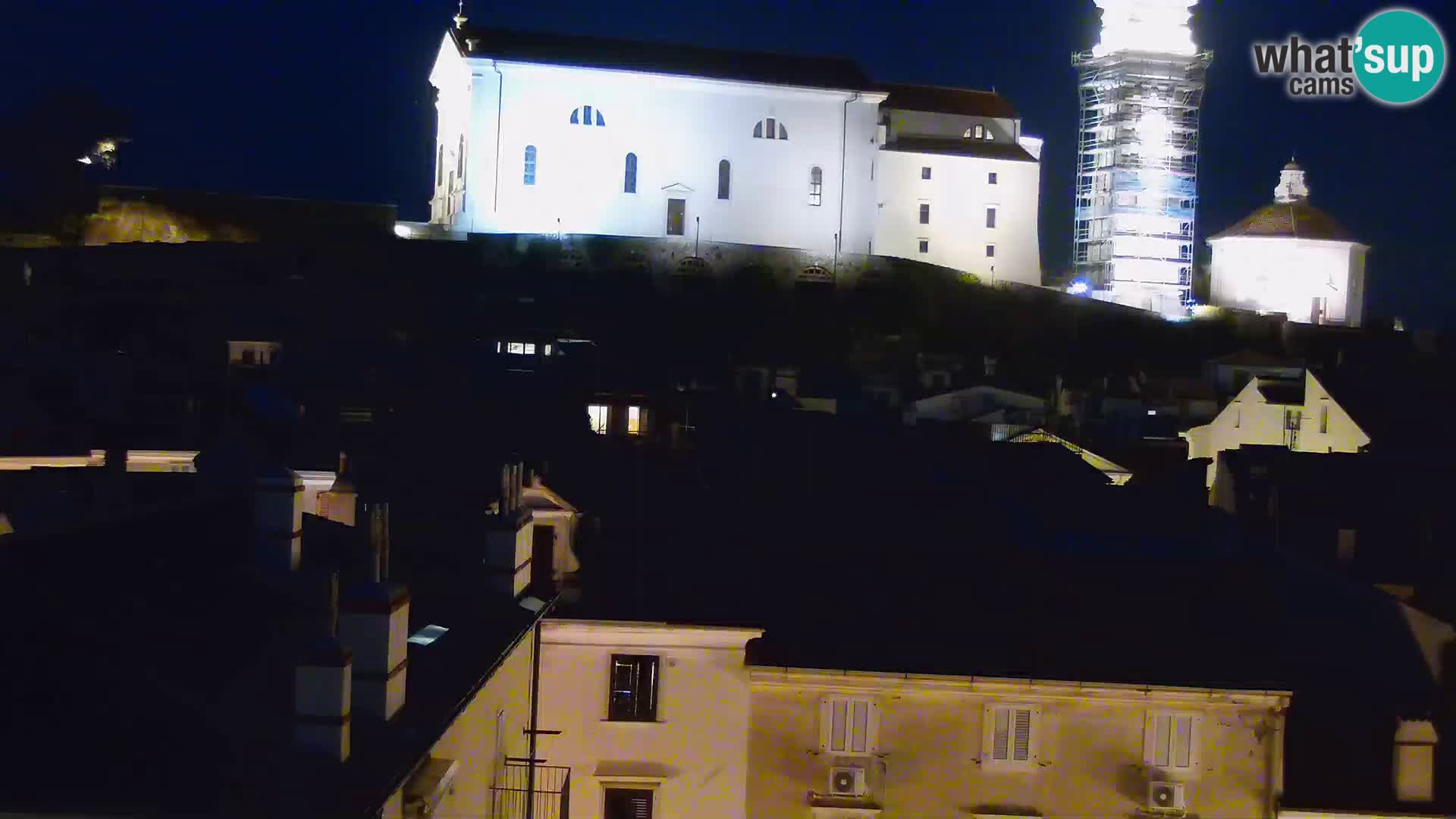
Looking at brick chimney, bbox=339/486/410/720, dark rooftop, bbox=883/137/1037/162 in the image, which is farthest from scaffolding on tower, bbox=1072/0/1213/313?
brick chimney, bbox=339/486/410/720

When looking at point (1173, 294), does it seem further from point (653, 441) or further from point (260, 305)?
point (653, 441)

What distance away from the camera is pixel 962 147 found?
2163 inches

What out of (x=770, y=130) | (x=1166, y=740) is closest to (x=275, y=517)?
(x=1166, y=740)

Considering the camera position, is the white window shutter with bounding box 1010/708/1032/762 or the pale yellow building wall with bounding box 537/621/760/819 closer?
the pale yellow building wall with bounding box 537/621/760/819

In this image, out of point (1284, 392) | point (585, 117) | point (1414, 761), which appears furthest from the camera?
point (585, 117)

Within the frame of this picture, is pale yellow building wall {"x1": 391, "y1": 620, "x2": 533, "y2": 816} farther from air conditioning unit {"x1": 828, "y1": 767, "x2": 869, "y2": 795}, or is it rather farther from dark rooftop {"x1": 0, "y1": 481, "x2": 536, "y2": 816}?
air conditioning unit {"x1": 828, "y1": 767, "x2": 869, "y2": 795}

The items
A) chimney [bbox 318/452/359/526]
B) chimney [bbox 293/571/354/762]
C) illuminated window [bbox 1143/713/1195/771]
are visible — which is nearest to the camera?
chimney [bbox 293/571/354/762]

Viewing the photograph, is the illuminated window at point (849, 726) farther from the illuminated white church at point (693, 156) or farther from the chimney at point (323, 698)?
the illuminated white church at point (693, 156)

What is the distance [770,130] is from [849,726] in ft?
128

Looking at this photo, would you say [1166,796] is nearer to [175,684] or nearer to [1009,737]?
[1009,737]

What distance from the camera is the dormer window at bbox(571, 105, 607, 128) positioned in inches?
1914

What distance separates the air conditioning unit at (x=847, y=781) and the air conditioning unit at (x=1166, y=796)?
2.03 m

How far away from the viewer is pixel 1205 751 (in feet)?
42.4

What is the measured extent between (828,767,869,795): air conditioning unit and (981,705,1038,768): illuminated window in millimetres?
894
